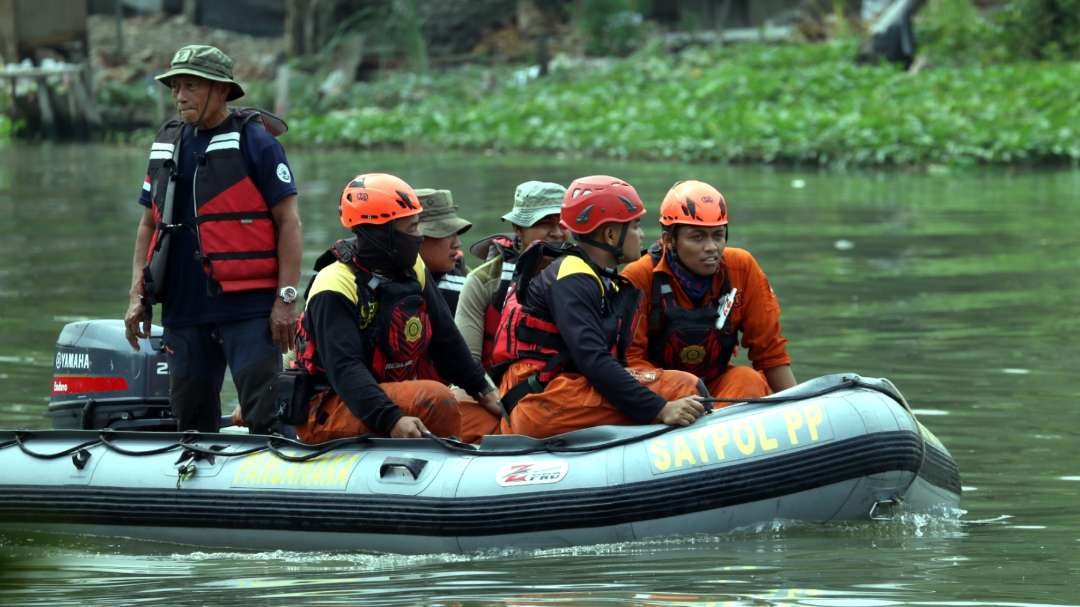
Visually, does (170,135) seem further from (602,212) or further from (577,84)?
(577,84)

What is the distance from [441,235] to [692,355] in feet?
3.55

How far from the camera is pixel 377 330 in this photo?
6.05m

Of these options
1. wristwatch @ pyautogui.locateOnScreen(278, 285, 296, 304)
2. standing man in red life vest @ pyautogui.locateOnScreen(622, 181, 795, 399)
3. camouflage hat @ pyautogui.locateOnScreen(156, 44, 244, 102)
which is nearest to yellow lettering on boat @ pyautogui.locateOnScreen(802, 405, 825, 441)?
standing man in red life vest @ pyautogui.locateOnScreen(622, 181, 795, 399)

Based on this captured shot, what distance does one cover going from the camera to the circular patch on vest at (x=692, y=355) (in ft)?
21.1

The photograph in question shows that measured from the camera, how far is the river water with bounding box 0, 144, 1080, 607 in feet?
17.2

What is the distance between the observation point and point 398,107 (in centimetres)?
2677

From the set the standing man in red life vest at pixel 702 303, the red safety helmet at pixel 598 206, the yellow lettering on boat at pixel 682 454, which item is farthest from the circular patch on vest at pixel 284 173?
the yellow lettering on boat at pixel 682 454

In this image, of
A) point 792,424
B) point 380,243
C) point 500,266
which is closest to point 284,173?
point 380,243

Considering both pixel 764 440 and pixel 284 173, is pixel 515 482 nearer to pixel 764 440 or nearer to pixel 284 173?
pixel 764 440

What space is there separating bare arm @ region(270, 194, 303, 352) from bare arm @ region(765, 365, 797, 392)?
1.73 meters

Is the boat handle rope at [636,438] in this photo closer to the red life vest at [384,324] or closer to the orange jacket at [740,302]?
the red life vest at [384,324]

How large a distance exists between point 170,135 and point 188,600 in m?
1.85

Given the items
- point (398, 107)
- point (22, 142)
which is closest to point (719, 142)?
point (398, 107)

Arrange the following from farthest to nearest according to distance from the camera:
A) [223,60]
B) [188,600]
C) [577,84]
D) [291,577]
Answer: [577,84] → [223,60] → [291,577] → [188,600]
